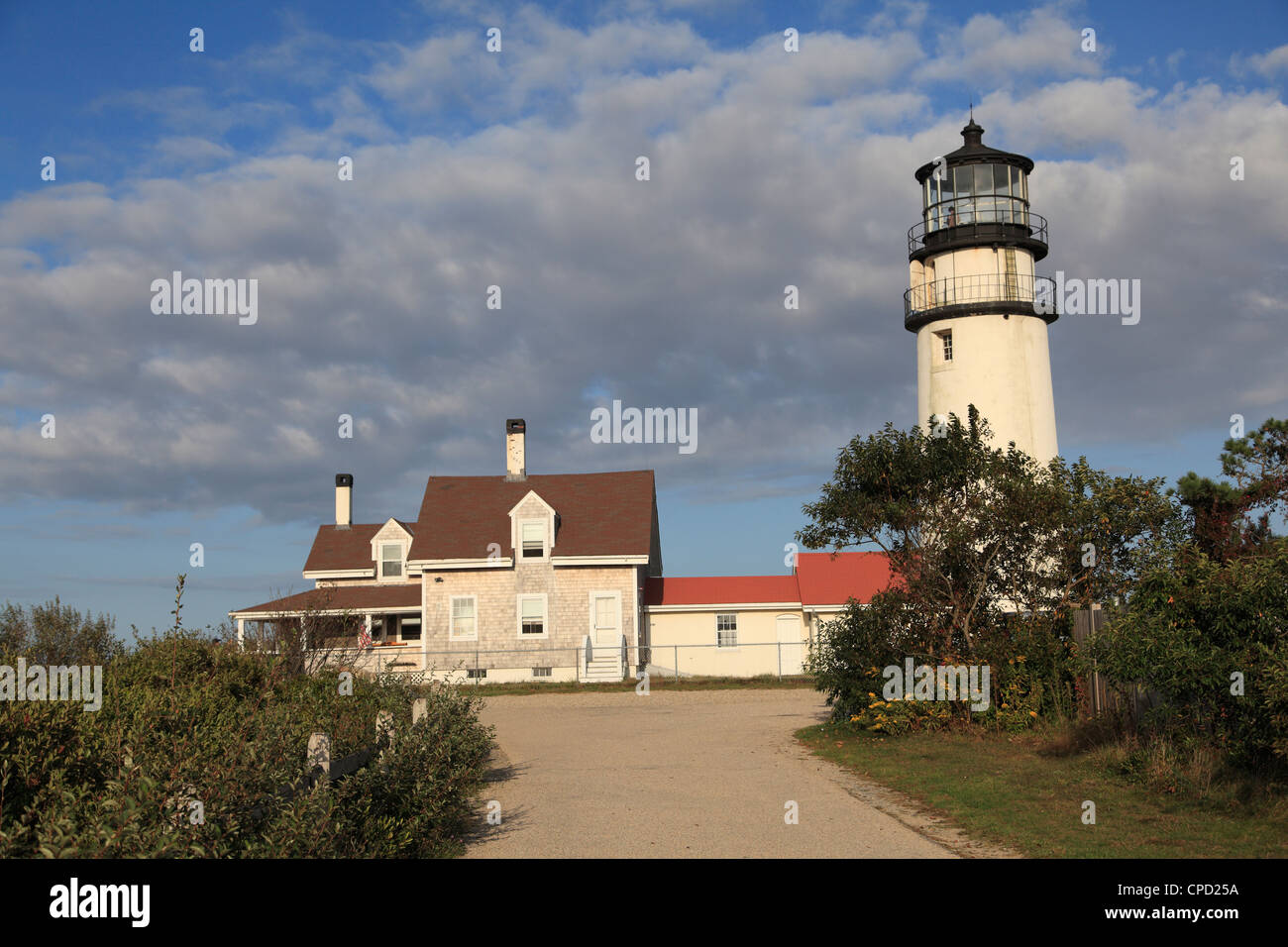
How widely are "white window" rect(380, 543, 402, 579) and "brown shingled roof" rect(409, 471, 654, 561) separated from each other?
2.36 ft

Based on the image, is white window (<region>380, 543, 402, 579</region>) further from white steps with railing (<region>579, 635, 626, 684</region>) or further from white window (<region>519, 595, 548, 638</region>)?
white steps with railing (<region>579, 635, 626, 684</region>)

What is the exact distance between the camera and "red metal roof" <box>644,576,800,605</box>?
37.2 meters

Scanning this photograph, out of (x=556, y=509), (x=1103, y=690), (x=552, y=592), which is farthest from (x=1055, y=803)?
(x=556, y=509)

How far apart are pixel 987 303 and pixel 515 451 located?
19.9m

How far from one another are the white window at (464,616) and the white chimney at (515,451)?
19.4ft

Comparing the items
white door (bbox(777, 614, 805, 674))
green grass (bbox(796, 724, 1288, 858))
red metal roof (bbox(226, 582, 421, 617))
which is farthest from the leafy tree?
white door (bbox(777, 614, 805, 674))

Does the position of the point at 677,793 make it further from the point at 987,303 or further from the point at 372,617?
the point at 372,617

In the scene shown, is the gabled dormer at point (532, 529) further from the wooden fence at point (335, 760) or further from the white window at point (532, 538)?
the wooden fence at point (335, 760)

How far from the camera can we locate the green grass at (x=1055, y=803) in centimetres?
859
